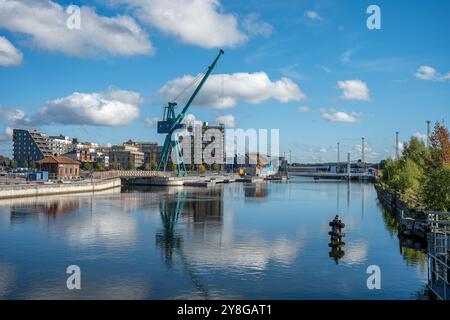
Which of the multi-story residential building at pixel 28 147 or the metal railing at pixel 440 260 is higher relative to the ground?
the multi-story residential building at pixel 28 147

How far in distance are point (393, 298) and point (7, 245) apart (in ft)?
77.6

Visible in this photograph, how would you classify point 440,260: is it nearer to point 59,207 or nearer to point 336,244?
point 336,244

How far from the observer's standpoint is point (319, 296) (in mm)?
18969

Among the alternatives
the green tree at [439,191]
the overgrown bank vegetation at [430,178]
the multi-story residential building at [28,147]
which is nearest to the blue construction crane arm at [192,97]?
the overgrown bank vegetation at [430,178]

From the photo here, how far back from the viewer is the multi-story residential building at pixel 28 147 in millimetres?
193125

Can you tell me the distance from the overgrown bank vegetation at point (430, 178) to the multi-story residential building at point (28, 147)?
156 m

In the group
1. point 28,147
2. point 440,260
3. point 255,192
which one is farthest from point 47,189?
point 28,147

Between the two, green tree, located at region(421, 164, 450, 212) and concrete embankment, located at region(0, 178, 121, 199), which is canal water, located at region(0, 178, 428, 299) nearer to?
green tree, located at region(421, 164, 450, 212)

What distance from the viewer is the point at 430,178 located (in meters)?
36.1

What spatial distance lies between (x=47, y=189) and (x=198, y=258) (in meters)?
48.1

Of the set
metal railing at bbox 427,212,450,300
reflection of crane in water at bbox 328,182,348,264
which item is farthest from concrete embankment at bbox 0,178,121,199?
metal railing at bbox 427,212,450,300

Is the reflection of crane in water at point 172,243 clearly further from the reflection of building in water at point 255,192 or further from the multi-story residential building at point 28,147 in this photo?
the multi-story residential building at point 28,147
